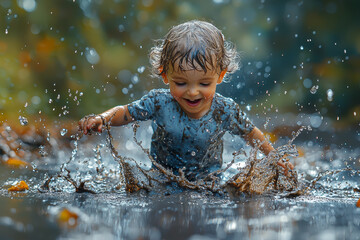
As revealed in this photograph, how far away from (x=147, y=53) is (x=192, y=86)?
13.3ft

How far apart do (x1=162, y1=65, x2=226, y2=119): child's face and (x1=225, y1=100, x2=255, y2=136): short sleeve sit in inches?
13.5

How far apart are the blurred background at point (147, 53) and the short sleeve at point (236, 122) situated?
3.00 metres

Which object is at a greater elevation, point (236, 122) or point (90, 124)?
point (236, 122)

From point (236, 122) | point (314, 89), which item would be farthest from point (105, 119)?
point (314, 89)

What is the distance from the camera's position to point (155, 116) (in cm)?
328

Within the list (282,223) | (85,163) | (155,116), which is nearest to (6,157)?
(85,163)

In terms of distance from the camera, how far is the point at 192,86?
112 inches

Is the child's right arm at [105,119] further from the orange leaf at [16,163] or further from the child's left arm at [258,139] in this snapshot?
the orange leaf at [16,163]

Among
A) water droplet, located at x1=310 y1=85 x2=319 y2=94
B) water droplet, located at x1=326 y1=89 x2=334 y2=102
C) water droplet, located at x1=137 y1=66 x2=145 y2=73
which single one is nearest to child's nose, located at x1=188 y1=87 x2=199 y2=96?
water droplet, located at x1=137 y1=66 x2=145 y2=73

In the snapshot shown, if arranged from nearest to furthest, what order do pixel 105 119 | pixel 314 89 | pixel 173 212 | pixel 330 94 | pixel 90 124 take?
Result: pixel 173 212
pixel 90 124
pixel 105 119
pixel 330 94
pixel 314 89

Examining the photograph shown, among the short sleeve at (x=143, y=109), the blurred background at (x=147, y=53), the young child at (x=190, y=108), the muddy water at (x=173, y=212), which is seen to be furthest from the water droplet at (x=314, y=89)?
the short sleeve at (x=143, y=109)

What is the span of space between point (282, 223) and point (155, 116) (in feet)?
5.23

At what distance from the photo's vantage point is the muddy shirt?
3197 mm

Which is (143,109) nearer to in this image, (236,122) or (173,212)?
(236,122)
